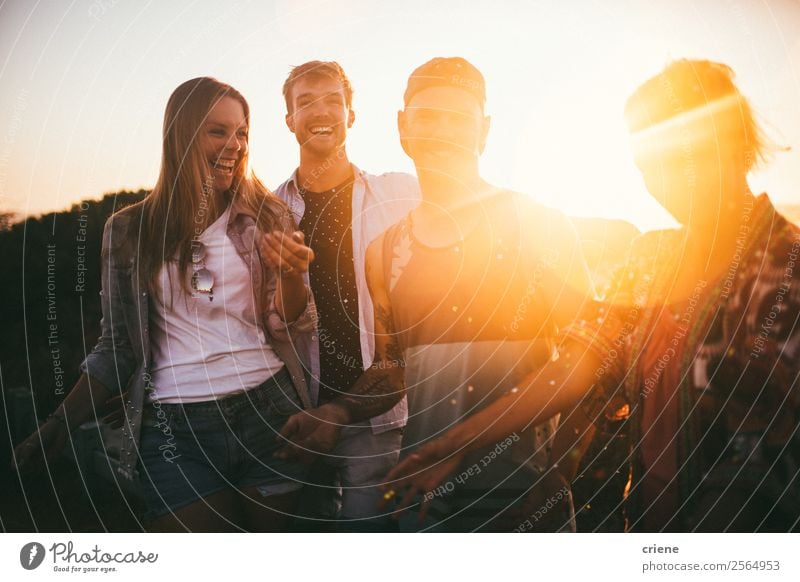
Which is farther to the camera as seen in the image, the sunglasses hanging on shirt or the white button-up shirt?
the white button-up shirt

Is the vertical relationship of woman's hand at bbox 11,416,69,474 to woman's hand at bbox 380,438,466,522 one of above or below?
above

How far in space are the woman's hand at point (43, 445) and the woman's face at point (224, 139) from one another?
2.35ft

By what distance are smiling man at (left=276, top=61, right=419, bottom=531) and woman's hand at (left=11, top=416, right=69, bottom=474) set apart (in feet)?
2.10

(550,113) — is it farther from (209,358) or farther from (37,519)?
(37,519)

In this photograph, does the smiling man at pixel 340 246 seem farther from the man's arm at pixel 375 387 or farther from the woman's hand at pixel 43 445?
the woman's hand at pixel 43 445

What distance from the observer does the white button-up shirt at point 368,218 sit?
1743 millimetres

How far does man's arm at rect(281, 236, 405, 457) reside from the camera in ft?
5.64

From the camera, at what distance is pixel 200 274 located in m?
1.63

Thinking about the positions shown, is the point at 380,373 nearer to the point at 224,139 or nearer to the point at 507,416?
the point at 507,416

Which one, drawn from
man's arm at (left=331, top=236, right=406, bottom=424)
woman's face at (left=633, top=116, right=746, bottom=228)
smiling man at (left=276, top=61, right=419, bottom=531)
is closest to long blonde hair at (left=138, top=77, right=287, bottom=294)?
smiling man at (left=276, top=61, right=419, bottom=531)

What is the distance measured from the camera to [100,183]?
1793 millimetres

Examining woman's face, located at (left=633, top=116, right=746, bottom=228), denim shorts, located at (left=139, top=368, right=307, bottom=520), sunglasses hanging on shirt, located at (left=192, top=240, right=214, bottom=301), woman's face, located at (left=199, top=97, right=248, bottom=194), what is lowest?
denim shorts, located at (left=139, top=368, right=307, bottom=520)

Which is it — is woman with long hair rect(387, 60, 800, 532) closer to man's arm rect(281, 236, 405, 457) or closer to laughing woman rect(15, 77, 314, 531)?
man's arm rect(281, 236, 405, 457)

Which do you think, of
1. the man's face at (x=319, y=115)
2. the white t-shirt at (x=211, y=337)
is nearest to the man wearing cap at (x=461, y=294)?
the man's face at (x=319, y=115)
